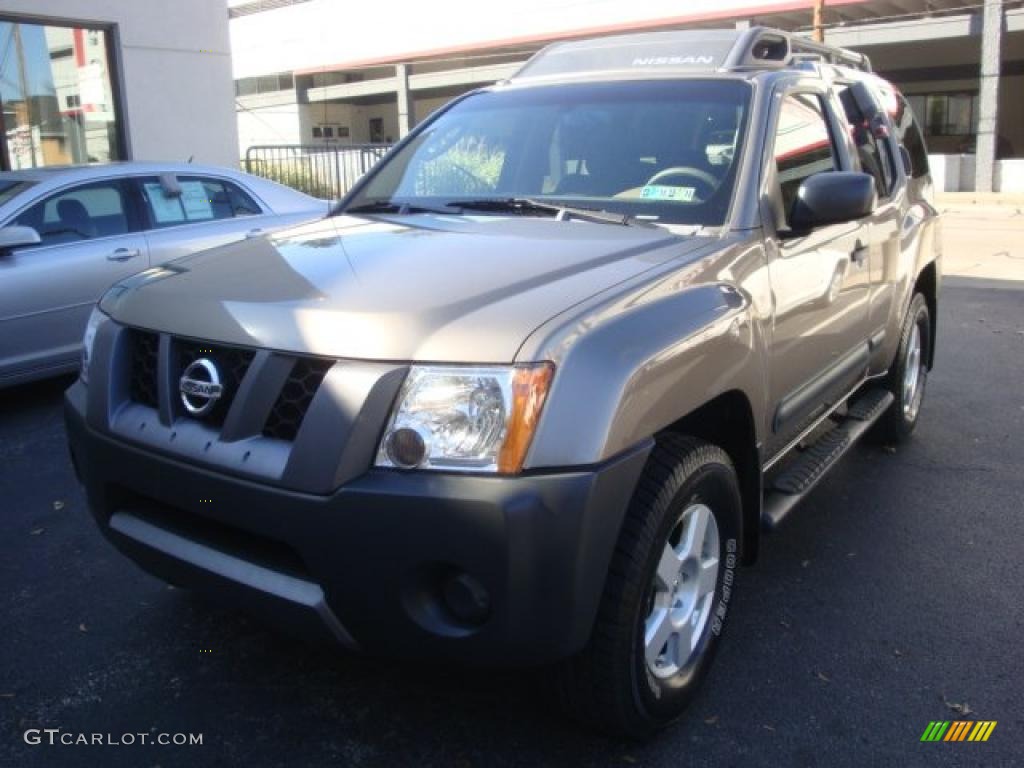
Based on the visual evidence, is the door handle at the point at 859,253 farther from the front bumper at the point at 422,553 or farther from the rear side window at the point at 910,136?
the front bumper at the point at 422,553

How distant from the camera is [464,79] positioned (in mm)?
36125

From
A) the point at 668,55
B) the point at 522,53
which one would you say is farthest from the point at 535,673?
the point at 522,53

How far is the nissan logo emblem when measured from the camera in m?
2.46

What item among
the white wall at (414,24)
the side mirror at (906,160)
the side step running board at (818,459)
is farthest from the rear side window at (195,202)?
the white wall at (414,24)

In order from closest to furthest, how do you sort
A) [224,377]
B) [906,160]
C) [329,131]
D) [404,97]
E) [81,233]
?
[224,377] < [906,160] < [81,233] < [404,97] < [329,131]

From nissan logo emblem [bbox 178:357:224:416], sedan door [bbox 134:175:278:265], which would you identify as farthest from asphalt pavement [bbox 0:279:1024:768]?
sedan door [bbox 134:175:278:265]

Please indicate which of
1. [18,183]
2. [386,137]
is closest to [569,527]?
[18,183]

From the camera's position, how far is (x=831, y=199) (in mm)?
3152

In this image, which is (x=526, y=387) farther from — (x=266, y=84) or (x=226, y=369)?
(x=266, y=84)

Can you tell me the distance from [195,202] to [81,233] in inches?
37.1

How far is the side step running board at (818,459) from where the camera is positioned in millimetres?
3344

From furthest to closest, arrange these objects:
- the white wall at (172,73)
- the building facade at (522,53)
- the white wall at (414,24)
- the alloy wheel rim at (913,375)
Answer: the white wall at (414,24) < the building facade at (522,53) < the white wall at (172,73) < the alloy wheel rim at (913,375)

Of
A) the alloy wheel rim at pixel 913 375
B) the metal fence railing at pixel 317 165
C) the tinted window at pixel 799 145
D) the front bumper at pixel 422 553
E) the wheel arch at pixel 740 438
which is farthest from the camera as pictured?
the metal fence railing at pixel 317 165

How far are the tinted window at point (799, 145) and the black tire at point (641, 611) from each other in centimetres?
122
